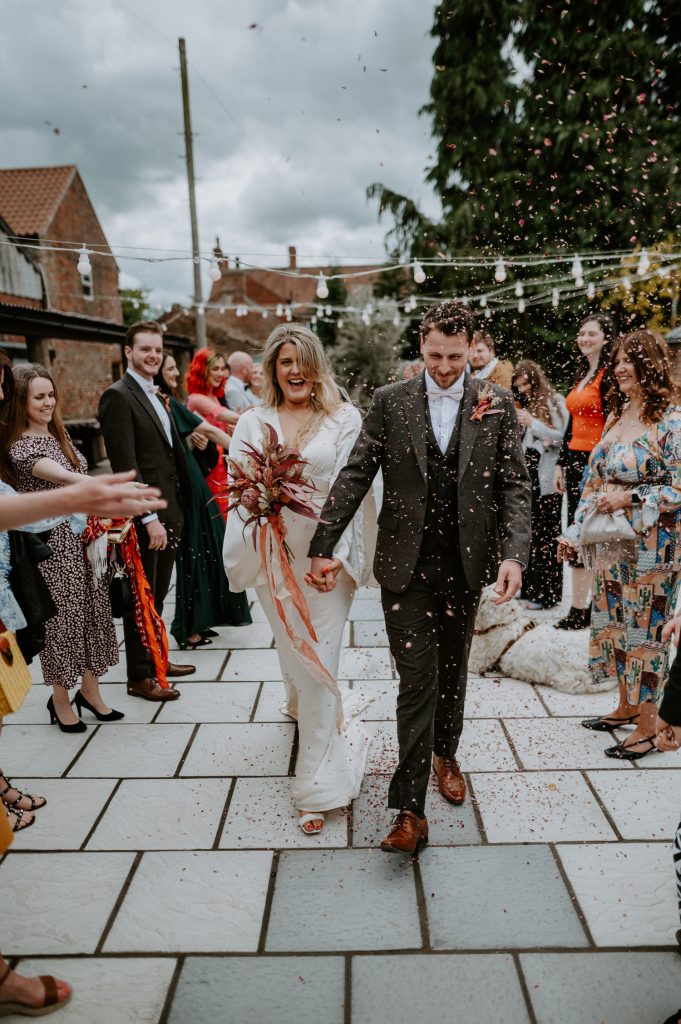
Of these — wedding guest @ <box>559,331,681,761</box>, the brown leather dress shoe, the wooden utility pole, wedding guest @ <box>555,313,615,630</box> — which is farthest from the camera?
the wooden utility pole

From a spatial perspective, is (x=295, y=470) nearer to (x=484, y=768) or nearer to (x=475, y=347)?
(x=484, y=768)

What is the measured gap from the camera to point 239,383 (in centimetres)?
717

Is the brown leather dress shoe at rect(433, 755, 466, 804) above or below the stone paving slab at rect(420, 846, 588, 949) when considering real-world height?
above

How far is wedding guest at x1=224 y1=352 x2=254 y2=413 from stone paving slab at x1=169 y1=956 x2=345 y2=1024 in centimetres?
464

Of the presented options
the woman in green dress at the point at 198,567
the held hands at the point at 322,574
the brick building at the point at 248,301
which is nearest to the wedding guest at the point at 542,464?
the woman in green dress at the point at 198,567

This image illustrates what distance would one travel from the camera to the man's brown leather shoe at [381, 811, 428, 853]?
2605mm

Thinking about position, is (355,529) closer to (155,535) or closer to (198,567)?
(155,535)

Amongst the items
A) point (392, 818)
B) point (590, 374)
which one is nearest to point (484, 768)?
point (392, 818)

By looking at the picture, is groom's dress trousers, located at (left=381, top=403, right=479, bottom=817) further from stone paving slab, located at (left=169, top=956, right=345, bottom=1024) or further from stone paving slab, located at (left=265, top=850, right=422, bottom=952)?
stone paving slab, located at (left=169, top=956, right=345, bottom=1024)

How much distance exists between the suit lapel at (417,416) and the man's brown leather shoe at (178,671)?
2511 millimetres

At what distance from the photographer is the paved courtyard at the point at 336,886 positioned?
2.11 m

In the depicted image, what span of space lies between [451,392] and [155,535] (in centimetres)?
205

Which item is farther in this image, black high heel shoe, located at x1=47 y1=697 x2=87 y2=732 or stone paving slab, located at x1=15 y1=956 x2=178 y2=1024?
black high heel shoe, located at x1=47 y1=697 x2=87 y2=732

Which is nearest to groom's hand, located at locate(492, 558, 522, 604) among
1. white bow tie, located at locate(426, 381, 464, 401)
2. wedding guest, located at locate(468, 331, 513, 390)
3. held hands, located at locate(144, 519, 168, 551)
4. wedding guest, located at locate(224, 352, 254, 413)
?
white bow tie, located at locate(426, 381, 464, 401)
